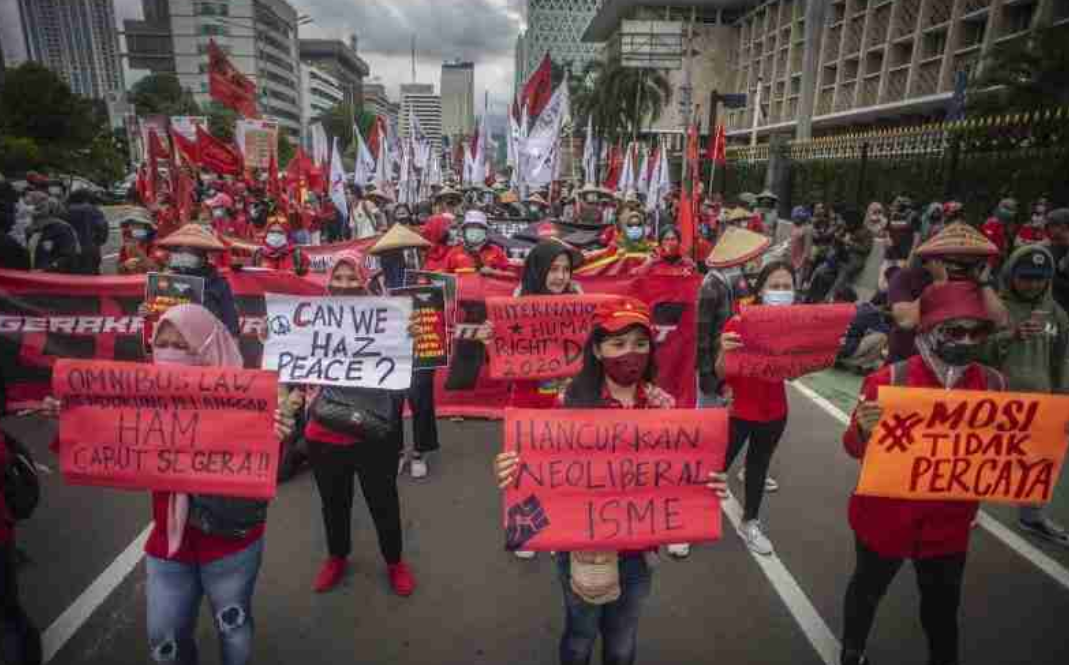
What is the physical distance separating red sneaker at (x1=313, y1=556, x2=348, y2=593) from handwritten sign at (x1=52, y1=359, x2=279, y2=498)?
1.37 metres

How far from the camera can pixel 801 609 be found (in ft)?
11.1

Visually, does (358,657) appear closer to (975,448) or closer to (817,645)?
(817,645)

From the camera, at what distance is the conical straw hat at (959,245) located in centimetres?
344

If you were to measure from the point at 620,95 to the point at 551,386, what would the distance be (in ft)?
143

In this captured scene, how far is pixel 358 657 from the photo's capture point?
2988 mm

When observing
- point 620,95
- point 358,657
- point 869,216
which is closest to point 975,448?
point 358,657

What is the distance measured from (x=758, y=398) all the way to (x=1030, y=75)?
57.8ft

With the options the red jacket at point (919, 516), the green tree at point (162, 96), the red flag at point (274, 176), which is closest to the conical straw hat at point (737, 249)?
the red jacket at point (919, 516)

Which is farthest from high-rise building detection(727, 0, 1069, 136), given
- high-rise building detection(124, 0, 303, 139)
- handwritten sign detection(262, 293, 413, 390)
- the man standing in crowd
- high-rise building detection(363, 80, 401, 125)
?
high-rise building detection(363, 80, 401, 125)

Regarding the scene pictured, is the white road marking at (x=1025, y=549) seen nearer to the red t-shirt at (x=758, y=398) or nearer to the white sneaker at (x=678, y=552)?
the red t-shirt at (x=758, y=398)

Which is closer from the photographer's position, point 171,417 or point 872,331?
point 171,417

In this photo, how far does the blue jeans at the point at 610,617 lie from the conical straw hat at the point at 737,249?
7.40 feet

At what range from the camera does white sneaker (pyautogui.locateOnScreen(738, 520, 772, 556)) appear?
389 centimetres

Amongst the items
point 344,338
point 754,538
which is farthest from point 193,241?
point 754,538
